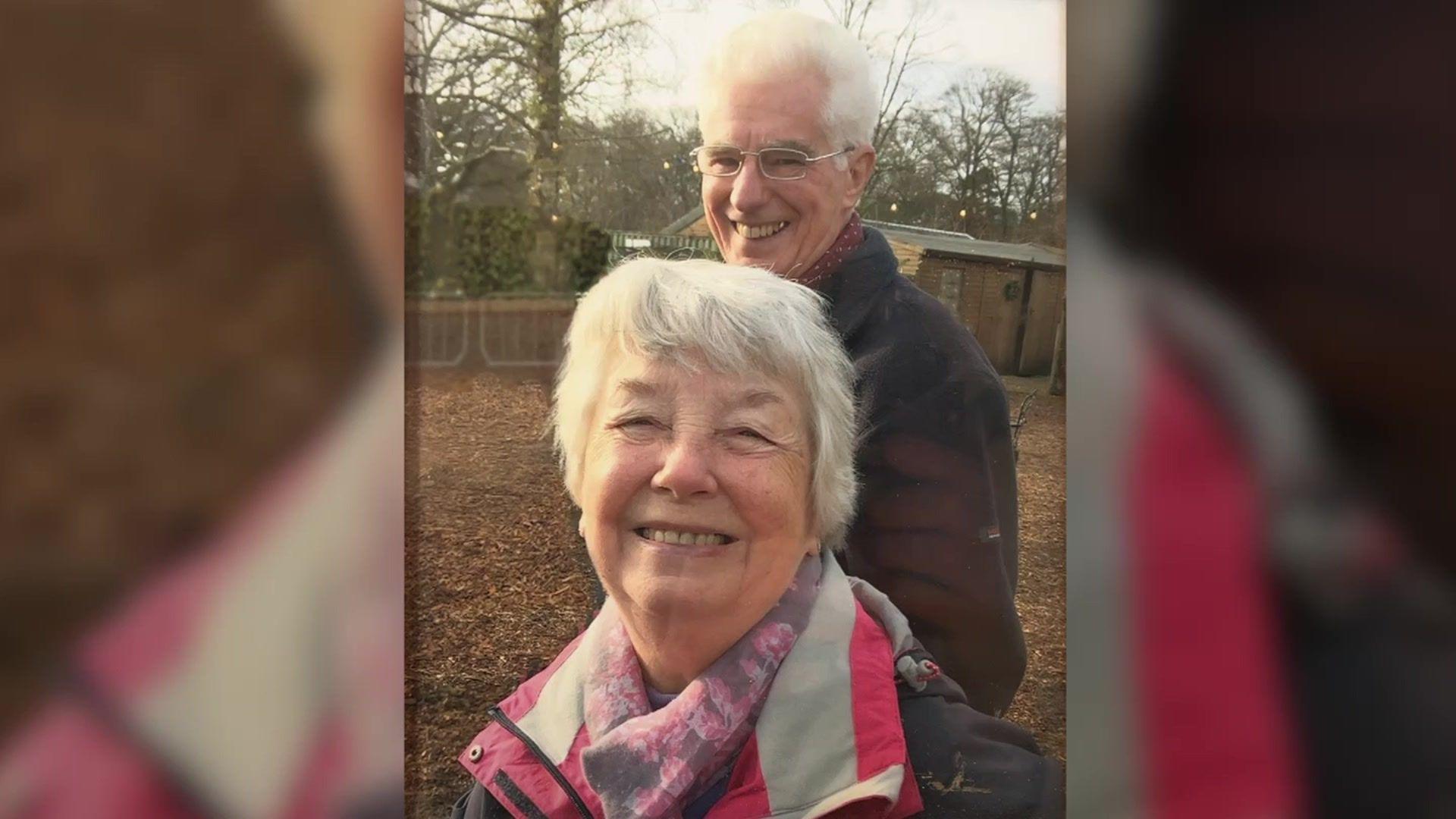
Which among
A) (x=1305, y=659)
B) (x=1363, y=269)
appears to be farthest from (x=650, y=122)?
(x=1305, y=659)

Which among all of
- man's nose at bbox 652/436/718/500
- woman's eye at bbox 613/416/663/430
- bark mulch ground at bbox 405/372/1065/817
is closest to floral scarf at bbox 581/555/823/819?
bark mulch ground at bbox 405/372/1065/817

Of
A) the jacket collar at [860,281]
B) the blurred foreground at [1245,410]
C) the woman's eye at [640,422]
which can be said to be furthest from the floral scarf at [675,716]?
the blurred foreground at [1245,410]

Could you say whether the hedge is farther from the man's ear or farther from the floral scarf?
the floral scarf

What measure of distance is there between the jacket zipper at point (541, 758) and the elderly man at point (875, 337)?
0.76 m

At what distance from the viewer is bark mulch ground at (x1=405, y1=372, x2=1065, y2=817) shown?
249 cm

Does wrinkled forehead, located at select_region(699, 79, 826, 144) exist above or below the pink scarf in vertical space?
above

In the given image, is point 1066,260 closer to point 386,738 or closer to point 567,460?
point 567,460

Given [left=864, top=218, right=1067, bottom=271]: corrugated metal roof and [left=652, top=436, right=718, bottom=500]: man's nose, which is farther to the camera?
[left=864, top=218, right=1067, bottom=271]: corrugated metal roof

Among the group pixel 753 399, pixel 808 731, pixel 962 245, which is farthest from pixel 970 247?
pixel 808 731

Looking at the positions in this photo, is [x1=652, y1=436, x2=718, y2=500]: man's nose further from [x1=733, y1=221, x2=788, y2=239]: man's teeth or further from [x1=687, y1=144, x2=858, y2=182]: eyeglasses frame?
[x1=687, y1=144, x2=858, y2=182]: eyeglasses frame

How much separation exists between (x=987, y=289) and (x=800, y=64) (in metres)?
0.63

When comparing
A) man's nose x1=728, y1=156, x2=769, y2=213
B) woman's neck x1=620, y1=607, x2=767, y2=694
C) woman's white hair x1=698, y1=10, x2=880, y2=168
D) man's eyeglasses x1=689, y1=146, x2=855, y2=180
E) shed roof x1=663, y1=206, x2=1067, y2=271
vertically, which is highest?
woman's white hair x1=698, y1=10, x2=880, y2=168

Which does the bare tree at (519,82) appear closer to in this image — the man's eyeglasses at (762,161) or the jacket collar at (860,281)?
the man's eyeglasses at (762,161)

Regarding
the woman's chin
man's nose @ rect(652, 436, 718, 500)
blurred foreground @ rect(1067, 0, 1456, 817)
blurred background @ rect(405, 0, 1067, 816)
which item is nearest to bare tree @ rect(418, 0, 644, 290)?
blurred background @ rect(405, 0, 1067, 816)
